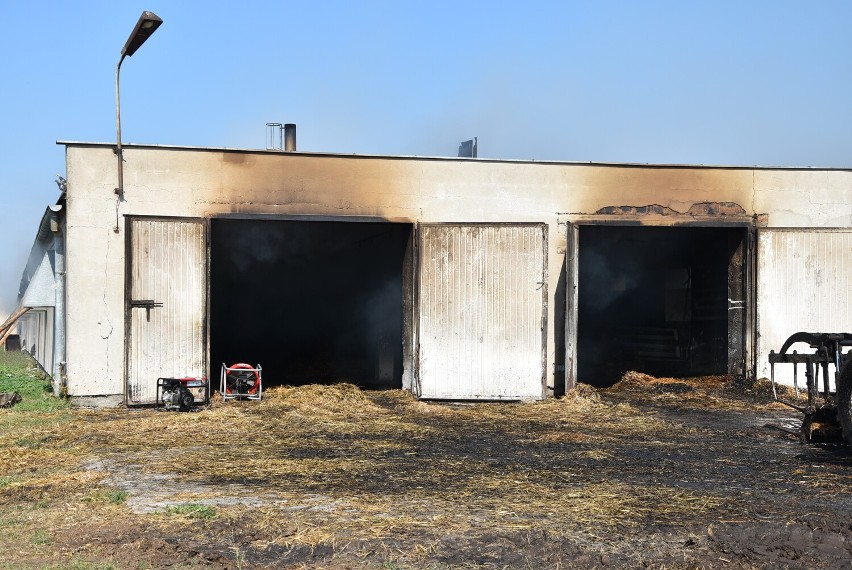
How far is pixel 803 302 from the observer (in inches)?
647

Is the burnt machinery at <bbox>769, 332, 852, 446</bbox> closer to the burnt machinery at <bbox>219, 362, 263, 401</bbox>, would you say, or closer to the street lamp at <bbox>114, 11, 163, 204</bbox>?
the burnt machinery at <bbox>219, 362, 263, 401</bbox>

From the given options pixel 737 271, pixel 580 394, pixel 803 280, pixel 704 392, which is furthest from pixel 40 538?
pixel 803 280

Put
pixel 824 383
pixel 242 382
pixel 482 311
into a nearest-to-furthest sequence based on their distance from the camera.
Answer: pixel 824 383
pixel 242 382
pixel 482 311

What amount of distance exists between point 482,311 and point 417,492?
26.4 feet

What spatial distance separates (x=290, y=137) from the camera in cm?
1959

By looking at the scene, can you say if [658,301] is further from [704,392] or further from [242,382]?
[242,382]

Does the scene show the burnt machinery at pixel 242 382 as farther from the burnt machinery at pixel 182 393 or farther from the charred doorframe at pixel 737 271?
the charred doorframe at pixel 737 271

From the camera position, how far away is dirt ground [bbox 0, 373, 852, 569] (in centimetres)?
595

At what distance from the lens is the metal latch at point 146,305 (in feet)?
47.2

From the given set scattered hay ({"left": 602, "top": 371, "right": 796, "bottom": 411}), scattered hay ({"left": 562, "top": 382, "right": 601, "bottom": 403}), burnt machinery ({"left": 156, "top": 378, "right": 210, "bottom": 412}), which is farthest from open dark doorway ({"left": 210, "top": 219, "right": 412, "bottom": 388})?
scattered hay ({"left": 602, "top": 371, "right": 796, "bottom": 411})

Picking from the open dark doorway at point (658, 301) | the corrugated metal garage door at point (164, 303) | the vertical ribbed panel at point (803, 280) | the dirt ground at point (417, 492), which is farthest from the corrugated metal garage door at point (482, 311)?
the vertical ribbed panel at point (803, 280)

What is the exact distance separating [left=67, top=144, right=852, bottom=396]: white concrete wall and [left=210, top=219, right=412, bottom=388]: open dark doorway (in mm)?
2674

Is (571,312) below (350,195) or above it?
below

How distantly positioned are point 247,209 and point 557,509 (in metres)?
9.44
